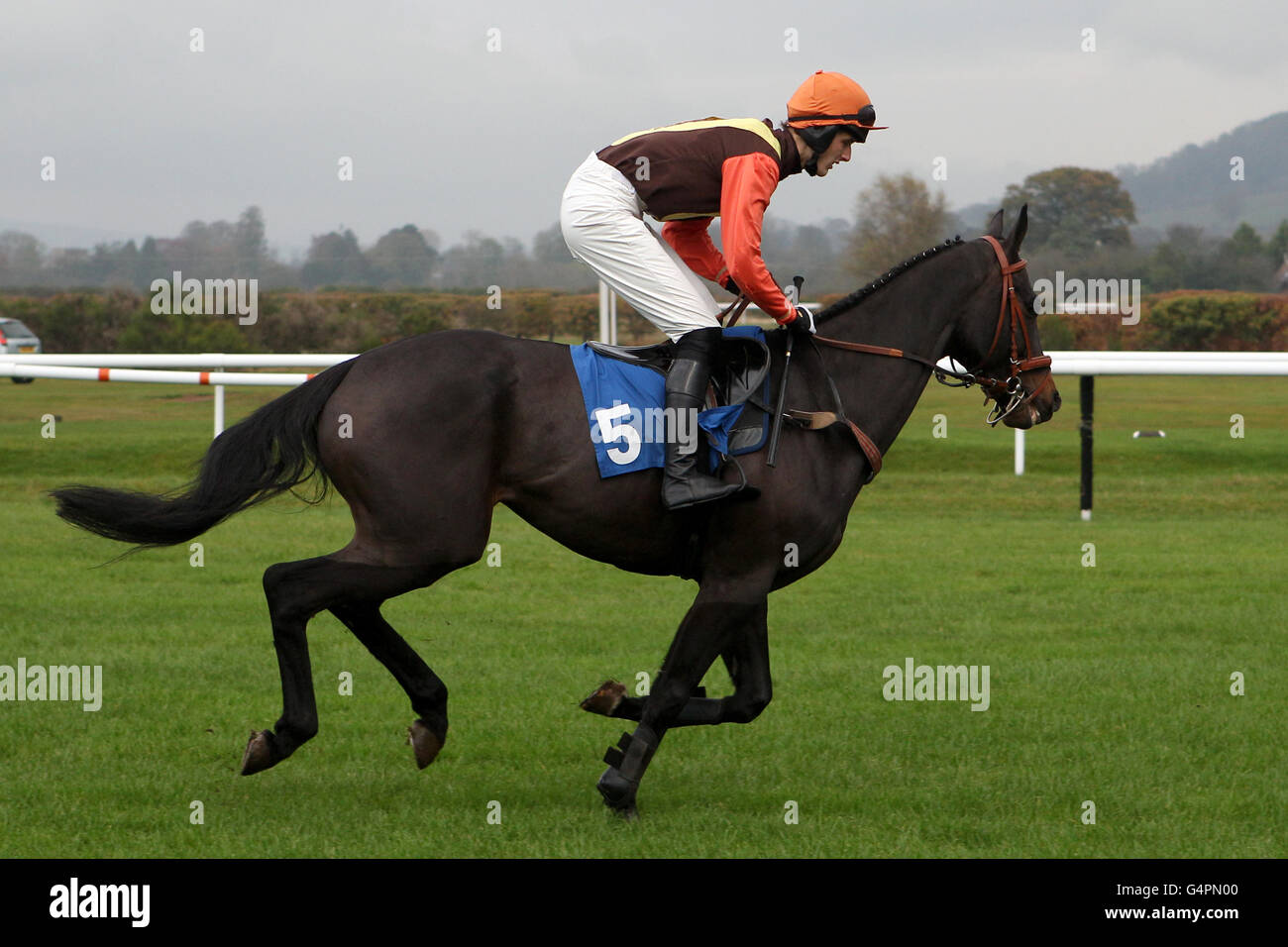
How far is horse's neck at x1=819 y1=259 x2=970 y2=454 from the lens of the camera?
490cm

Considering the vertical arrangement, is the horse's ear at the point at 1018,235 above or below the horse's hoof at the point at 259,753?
above

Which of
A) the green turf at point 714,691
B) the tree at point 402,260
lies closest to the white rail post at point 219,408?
the green turf at point 714,691

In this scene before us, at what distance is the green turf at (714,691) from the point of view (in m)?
4.45

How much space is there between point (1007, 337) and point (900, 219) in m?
23.7

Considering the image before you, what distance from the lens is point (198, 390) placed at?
26.0 m

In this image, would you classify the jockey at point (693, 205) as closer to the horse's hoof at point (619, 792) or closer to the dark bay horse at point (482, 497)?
the dark bay horse at point (482, 497)

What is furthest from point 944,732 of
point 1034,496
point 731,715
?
point 1034,496

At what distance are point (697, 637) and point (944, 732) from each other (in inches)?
62.9

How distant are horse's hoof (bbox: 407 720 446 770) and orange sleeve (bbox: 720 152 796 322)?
174 centimetres

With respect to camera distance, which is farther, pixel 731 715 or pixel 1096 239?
pixel 1096 239

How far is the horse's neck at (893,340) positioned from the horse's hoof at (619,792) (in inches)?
54.4

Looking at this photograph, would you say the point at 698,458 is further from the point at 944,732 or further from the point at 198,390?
the point at 198,390

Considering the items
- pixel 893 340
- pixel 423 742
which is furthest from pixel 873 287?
pixel 423 742

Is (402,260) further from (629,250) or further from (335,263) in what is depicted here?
(629,250)
